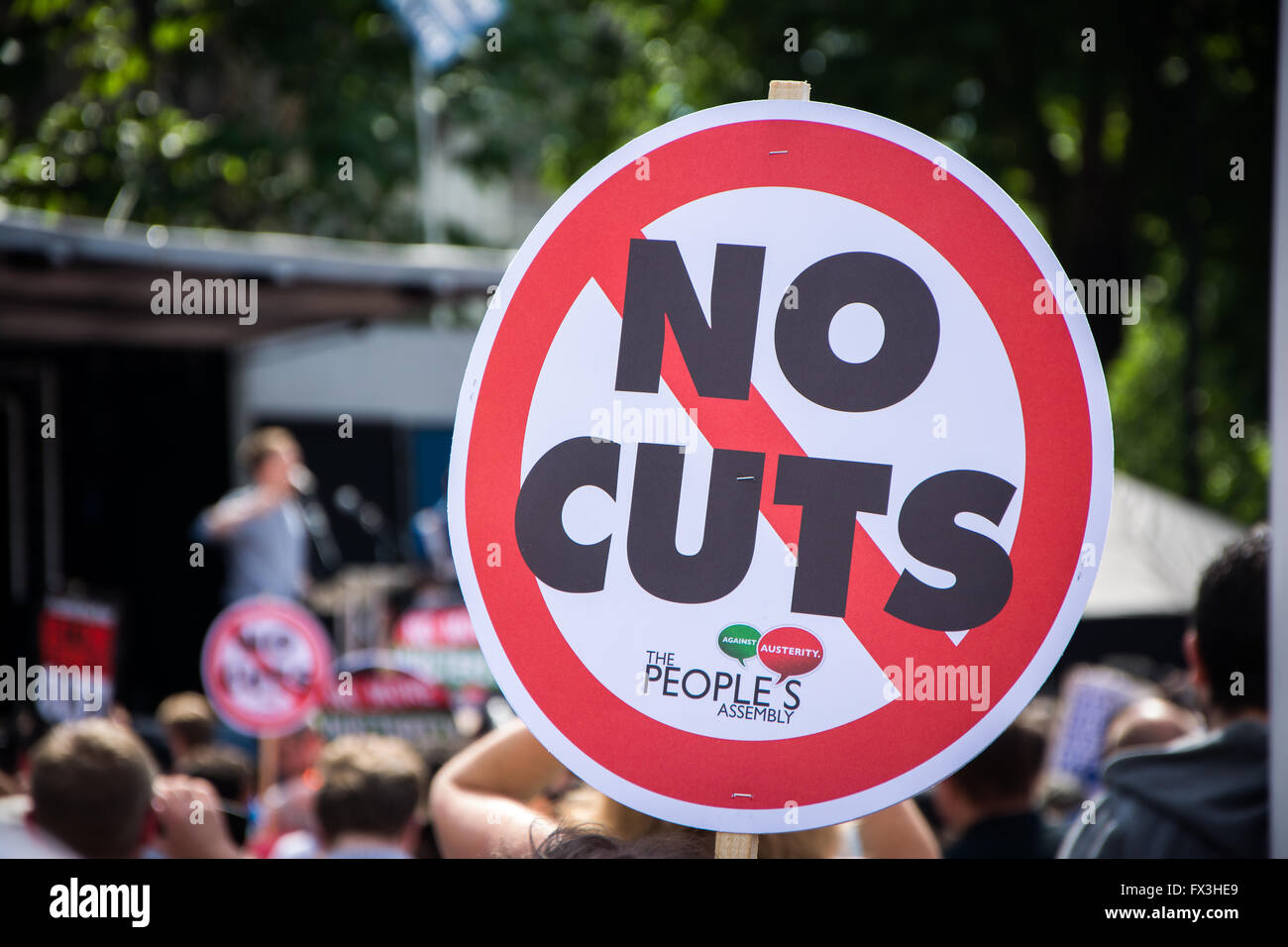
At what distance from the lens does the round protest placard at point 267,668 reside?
480cm

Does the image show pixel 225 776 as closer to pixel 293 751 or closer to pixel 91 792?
pixel 91 792

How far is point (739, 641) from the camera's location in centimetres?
138

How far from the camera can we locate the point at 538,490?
141cm

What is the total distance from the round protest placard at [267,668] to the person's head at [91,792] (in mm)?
2601

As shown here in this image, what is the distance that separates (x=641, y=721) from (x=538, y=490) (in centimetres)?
30

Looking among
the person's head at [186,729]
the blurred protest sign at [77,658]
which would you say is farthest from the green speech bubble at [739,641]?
the blurred protest sign at [77,658]

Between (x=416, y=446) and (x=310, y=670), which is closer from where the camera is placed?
(x=310, y=670)

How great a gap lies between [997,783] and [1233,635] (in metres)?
0.80

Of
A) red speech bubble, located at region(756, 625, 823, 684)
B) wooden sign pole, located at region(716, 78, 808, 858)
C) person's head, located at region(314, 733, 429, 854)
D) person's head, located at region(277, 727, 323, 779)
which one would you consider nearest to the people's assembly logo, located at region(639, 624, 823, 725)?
red speech bubble, located at region(756, 625, 823, 684)

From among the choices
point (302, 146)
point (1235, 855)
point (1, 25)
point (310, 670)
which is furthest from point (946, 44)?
point (1235, 855)

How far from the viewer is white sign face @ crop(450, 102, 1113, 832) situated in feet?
4.52

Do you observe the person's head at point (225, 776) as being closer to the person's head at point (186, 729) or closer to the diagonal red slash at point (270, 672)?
the person's head at point (186, 729)
